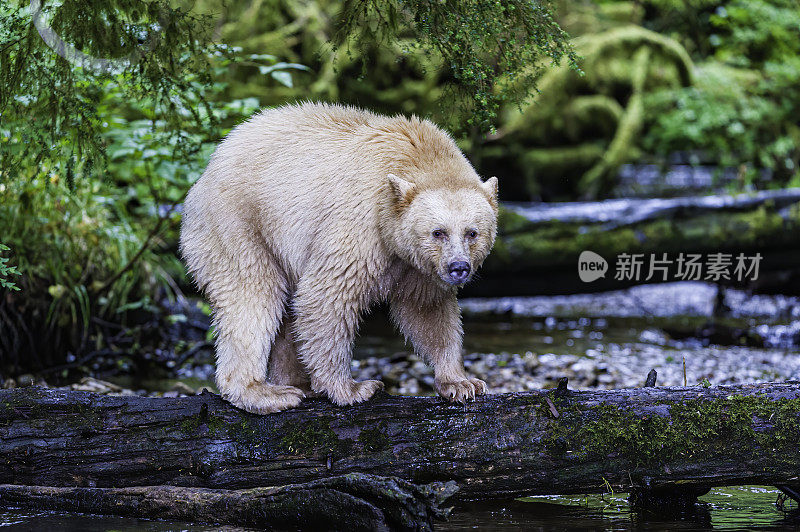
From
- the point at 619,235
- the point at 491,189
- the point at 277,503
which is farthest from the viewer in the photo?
the point at 619,235

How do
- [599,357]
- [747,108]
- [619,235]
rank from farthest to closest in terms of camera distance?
1. [747,108]
2. [619,235]
3. [599,357]

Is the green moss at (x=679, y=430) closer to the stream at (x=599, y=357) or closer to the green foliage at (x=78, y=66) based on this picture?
the stream at (x=599, y=357)

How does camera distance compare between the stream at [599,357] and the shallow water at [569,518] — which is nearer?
the shallow water at [569,518]

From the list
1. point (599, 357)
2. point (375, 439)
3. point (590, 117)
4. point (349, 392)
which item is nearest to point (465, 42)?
point (349, 392)

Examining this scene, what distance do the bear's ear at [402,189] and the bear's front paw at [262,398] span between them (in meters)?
1.30

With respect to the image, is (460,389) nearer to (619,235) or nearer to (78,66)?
(78,66)

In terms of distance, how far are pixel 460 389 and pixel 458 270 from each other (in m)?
0.71

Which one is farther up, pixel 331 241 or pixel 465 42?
pixel 465 42

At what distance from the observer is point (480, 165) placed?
47.2 feet

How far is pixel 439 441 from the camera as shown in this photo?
4.11 meters

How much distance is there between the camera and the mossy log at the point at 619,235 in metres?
9.58

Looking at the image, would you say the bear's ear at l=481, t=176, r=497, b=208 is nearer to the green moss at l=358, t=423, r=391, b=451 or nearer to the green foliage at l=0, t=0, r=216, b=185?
the green moss at l=358, t=423, r=391, b=451

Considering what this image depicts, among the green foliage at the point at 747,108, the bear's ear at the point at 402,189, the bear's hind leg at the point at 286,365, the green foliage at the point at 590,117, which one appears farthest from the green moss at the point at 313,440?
the green foliage at the point at 747,108

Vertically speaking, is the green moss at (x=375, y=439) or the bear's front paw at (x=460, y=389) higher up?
the bear's front paw at (x=460, y=389)
